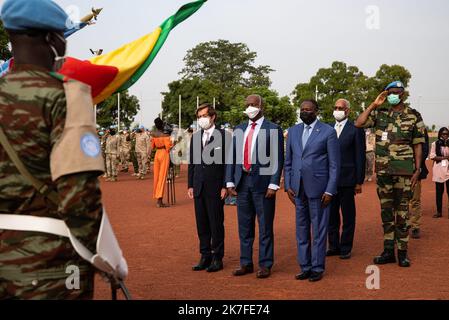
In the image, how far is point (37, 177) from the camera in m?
2.49

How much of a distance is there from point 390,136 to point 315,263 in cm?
220

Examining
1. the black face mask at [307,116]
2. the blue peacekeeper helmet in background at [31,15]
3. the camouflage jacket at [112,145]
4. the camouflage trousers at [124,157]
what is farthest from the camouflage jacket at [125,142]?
the blue peacekeeper helmet in background at [31,15]

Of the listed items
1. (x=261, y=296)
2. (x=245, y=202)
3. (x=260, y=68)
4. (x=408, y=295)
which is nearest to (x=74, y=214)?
(x=261, y=296)

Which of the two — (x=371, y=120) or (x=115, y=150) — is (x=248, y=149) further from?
(x=115, y=150)

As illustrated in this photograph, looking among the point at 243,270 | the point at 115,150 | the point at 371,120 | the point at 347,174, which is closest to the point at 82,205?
the point at 243,270

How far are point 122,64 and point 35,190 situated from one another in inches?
88.0

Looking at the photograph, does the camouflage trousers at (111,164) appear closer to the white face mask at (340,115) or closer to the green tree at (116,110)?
the white face mask at (340,115)

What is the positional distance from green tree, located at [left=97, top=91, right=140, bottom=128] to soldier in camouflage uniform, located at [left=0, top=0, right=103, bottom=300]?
45.8m

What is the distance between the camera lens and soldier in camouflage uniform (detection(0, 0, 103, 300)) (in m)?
2.43

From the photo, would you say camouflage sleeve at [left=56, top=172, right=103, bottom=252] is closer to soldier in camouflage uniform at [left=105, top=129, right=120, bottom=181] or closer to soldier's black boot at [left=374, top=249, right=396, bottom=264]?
soldier's black boot at [left=374, top=249, right=396, bottom=264]

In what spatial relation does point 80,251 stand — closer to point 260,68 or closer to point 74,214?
point 74,214

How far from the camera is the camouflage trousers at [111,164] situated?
989 inches

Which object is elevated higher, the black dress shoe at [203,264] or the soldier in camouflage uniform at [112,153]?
the soldier in camouflage uniform at [112,153]

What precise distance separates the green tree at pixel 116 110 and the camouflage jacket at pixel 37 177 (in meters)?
45.8
